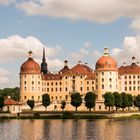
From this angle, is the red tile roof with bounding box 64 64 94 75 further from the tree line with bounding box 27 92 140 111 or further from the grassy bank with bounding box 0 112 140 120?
the grassy bank with bounding box 0 112 140 120

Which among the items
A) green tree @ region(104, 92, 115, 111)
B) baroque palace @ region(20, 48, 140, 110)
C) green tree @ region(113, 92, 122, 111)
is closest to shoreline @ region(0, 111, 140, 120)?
green tree @ region(113, 92, 122, 111)

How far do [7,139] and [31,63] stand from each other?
84723mm

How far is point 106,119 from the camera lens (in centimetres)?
10225

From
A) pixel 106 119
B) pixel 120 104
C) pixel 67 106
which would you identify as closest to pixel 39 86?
pixel 67 106

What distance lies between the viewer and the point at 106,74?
13738 centimetres

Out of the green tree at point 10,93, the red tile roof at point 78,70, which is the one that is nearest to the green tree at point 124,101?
the red tile roof at point 78,70

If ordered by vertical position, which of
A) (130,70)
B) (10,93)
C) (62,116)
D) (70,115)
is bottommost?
(62,116)

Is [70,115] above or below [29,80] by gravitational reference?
below

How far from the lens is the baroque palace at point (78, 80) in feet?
451

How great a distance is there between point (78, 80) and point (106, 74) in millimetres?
10004

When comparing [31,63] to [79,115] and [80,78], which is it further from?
[79,115]

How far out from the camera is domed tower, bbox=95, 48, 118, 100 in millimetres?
136750

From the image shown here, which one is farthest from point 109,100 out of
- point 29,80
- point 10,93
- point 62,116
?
point 10,93

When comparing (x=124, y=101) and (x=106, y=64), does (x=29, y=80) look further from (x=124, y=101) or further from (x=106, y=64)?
(x=124, y=101)
